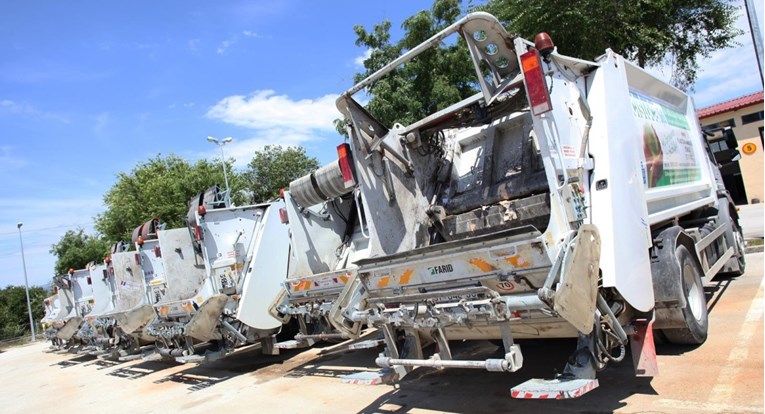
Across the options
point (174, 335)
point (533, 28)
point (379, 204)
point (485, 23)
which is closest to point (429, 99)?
point (533, 28)

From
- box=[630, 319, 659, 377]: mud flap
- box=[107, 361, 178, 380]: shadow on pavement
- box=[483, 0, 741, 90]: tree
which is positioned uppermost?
box=[483, 0, 741, 90]: tree

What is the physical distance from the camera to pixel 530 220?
4.72m

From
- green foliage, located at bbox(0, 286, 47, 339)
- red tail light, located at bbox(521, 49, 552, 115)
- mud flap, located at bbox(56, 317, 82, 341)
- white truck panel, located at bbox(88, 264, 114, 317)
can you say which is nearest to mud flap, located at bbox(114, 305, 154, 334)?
white truck panel, located at bbox(88, 264, 114, 317)

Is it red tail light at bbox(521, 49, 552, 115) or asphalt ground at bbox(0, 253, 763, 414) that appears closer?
red tail light at bbox(521, 49, 552, 115)

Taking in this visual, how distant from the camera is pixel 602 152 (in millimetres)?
4191

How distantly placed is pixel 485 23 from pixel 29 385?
13.1 metres

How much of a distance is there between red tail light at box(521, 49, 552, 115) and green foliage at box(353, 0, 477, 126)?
37.0 ft

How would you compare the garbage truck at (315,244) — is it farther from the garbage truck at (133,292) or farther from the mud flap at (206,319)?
the garbage truck at (133,292)

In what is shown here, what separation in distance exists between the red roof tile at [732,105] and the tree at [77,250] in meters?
31.9

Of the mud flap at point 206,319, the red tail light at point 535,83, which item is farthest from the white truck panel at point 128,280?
the red tail light at point 535,83

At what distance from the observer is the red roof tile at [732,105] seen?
2269 centimetres

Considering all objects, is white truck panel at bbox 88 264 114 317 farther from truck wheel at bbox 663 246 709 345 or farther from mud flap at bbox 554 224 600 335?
mud flap at bbox 554 224 600 335

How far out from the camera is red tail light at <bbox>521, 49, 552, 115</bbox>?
12.5 feet

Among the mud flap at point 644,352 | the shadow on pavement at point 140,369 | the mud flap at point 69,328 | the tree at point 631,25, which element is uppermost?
the tree at point 631,25
